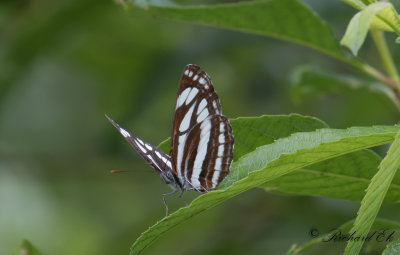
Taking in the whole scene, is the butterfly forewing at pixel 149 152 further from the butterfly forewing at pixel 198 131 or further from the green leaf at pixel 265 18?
the green leaf at pixel 265 18

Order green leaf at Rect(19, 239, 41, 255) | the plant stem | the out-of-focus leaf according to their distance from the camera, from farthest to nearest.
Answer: the plant stem, green leaf at Rect(19, 239, 41, 255), the out-of-focus leaf

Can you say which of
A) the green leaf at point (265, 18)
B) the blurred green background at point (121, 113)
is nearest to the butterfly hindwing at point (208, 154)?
the green leaf at point (265, 18)

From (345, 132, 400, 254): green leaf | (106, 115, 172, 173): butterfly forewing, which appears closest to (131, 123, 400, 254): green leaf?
(345, 132, 400, 254): green leaf

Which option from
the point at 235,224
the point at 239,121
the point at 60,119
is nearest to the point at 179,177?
the point at 239,121

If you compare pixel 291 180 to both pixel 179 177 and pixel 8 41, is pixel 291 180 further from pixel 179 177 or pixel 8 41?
pixel 8 41

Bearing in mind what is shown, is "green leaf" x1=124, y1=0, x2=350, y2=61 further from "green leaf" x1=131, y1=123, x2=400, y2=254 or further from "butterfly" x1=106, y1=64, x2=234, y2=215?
"green leaf" x1=131, y1=123, x2=400, y2=254

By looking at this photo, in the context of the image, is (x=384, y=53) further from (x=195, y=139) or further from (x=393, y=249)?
(x=393, y=249)
